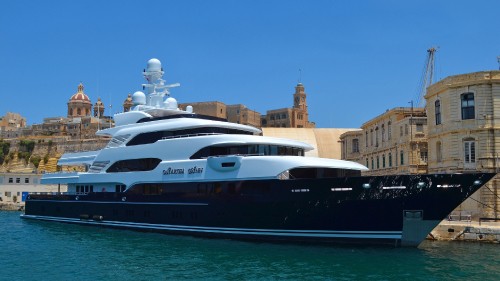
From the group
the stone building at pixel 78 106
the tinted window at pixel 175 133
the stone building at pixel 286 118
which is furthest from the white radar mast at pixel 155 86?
the stone building at pixel 78 106

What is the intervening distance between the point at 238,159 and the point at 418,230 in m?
8.60

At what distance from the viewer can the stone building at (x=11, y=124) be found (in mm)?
98688

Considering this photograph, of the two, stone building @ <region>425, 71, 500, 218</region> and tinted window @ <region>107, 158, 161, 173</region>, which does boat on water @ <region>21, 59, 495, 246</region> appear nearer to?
tinted window @ <region>107, 158, 161, 173</region>

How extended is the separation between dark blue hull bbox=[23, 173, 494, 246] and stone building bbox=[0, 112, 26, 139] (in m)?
84.9

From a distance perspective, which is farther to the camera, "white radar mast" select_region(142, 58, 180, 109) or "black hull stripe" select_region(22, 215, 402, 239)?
"white radar mast" select_region(142, 58, 180, 109)

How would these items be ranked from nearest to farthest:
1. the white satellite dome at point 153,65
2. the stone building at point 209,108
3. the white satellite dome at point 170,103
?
the white satellite dome at point 170,103
the white satellite dome at point 153,65
the stone building at point 209,108

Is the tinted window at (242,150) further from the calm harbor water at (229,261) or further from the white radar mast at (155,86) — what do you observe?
the white radar mast at (155,86)

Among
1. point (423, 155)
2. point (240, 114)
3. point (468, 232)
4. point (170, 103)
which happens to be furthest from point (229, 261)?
point (240, 114)

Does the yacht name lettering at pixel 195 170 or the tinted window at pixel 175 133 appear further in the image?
the tinted window at pixel 175 133

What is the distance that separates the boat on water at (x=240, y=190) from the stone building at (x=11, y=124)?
7559cm

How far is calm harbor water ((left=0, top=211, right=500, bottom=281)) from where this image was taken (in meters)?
16.1

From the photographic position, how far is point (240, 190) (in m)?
22.7

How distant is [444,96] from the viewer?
30.0m

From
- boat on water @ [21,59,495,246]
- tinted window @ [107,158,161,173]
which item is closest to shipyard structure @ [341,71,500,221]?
boat on water @ [21,59,495,246]
